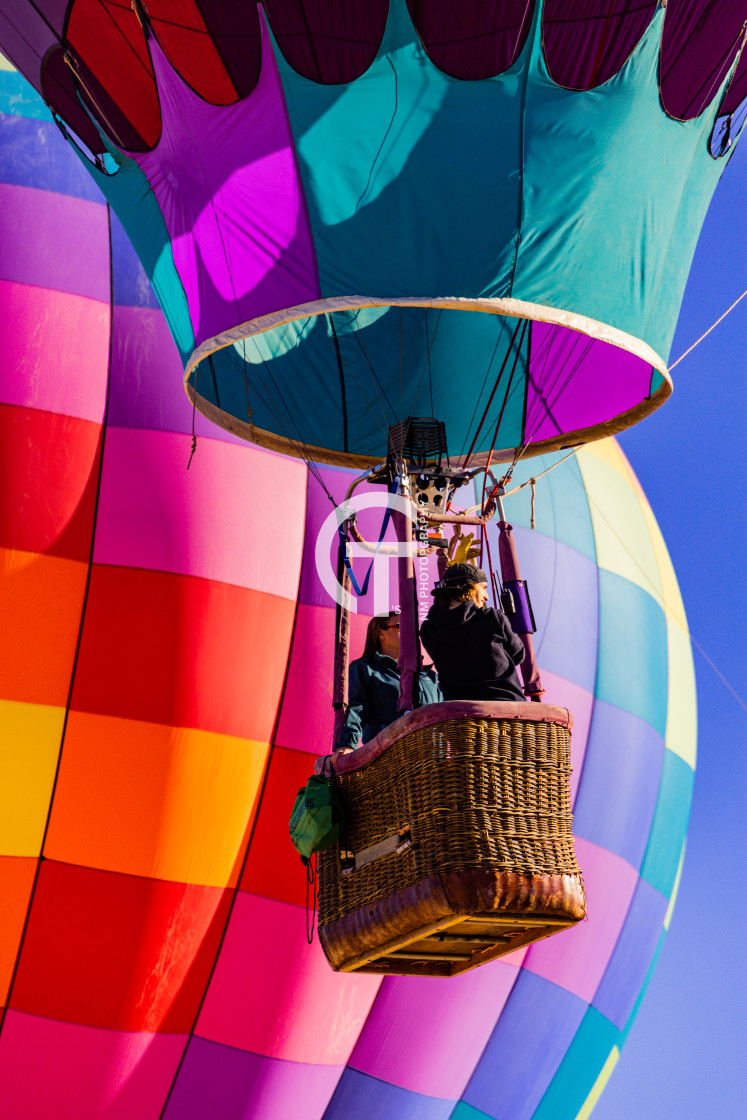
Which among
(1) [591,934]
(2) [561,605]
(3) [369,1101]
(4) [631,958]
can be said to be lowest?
(3) [369,1101]

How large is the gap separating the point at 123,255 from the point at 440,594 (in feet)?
10.3

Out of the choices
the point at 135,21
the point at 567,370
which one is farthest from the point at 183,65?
the point at 567,370

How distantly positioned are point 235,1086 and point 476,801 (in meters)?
2.94

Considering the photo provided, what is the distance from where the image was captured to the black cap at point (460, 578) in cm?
375

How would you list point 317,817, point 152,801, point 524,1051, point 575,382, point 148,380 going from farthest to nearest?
1. point 524,1051
2. point 148,380
3. point 152,801
4. point 575,382
5. point 317,817

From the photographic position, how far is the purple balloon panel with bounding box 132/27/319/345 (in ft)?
14.1

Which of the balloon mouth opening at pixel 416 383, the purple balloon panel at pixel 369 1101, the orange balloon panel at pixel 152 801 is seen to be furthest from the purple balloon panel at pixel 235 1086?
the balloon mouth opening at pixel 416 383

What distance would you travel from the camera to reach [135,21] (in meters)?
4.42

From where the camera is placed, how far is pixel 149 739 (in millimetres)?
5543

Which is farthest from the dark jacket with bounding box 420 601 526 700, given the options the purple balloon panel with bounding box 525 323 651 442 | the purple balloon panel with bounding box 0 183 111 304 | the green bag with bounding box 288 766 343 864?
the purple balloon panel with bounding box 0 183 111 304

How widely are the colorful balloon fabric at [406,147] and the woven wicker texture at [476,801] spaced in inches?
59.0

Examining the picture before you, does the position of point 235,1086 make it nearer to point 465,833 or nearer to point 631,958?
point 631,958

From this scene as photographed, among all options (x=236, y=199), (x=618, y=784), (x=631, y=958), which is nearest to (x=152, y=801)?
(x=236, y=199)

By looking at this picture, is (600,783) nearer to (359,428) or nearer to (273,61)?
(359,428)
